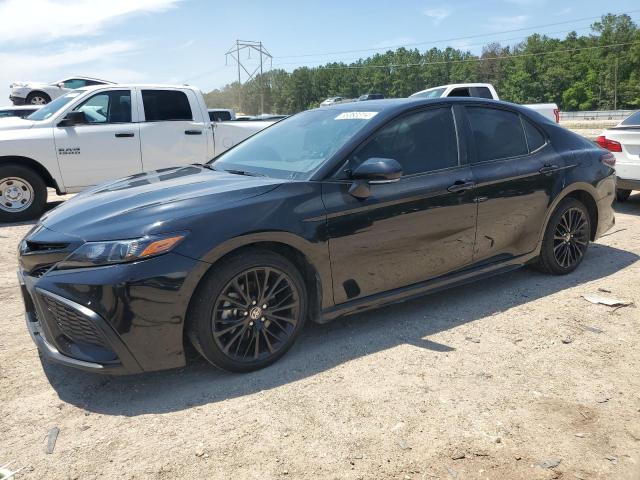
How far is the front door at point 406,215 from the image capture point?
351 cm

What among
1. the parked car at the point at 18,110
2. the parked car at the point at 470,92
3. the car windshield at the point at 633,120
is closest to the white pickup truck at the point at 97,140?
the parked car at the point at 18,110

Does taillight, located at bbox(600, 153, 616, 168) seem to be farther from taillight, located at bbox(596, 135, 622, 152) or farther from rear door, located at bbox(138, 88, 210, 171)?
rear door, located at bbox(138, 88, 210, 171)

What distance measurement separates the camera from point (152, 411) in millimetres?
2957

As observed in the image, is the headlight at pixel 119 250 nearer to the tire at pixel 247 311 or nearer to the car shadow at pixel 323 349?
the tire at pixel 247 311

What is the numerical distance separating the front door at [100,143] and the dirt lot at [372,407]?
456 cm

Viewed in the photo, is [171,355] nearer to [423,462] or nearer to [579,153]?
[423,462]

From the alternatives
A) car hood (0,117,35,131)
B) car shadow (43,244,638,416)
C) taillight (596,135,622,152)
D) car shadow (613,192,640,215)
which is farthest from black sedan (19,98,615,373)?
car hood (0,117,35,131)

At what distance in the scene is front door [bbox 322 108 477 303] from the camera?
3.51 m

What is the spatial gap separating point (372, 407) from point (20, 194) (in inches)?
281

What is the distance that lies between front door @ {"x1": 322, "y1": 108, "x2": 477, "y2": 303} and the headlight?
106cm

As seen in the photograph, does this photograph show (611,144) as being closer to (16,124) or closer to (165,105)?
(165,105)

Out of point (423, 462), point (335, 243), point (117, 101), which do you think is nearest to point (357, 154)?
point (335, 243)

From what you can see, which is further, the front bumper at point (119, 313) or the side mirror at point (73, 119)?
the side mirror at point (73, 119)

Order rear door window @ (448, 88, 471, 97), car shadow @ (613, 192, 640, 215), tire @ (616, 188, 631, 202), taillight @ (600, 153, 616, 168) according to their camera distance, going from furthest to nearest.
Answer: rear door window @ (448, 88, 471, 97), tire @ (616, 188, 631, 202), car shadow @ (613, 192, 640, 215), taillight @ (600, 153, 616, 168)
